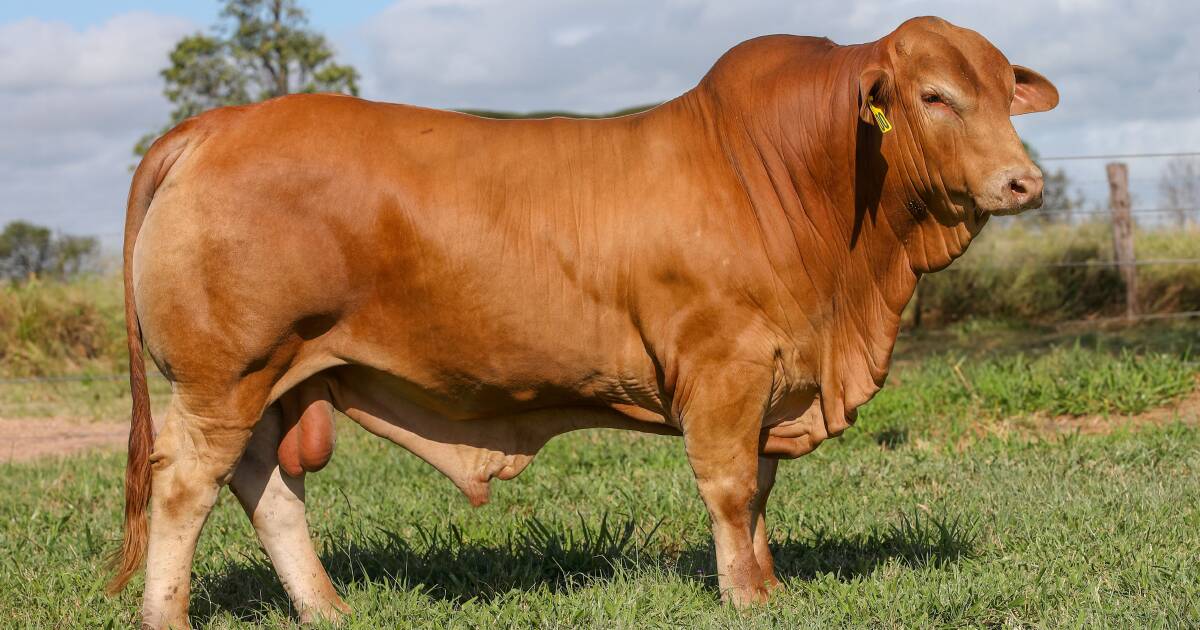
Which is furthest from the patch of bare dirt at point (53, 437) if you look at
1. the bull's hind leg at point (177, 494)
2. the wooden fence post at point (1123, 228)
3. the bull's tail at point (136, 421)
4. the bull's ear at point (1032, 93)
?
the wooden fence post at point (1123, 228)

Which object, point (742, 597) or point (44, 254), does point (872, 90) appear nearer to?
point (742, 597)

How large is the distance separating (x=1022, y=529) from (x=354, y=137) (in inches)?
122

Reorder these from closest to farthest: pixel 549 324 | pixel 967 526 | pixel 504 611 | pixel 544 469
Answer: pixel 549 324 < pixel 504 611 < pixel 967 526 < pixel 544 469

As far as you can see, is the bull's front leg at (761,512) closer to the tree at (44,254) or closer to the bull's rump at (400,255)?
the bull's rump at (400,255)

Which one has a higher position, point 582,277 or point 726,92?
point 726,92

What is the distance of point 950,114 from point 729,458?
130 cm

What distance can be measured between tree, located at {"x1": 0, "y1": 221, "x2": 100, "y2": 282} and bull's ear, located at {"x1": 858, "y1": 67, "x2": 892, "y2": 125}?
13.2m

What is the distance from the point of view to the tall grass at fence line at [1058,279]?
41.7 ft

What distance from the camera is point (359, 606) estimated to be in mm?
4180

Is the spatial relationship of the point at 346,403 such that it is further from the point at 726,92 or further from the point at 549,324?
the point at 726,92

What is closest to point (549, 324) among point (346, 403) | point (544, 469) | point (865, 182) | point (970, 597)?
point (346, 403)

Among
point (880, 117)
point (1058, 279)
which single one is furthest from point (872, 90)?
point (1058, 279)

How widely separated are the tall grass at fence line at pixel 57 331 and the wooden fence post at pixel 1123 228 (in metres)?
10.7

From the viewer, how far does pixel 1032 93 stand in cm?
412
